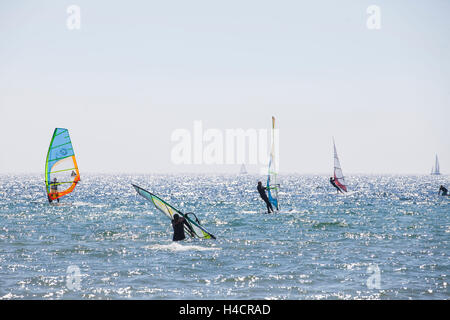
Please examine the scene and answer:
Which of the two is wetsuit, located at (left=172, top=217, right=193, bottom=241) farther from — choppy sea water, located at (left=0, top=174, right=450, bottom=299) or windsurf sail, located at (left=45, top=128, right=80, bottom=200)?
windsurf sail, located at (left=45, top=128, right=80, bottom=200)

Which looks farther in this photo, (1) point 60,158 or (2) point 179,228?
(1) point 60,158

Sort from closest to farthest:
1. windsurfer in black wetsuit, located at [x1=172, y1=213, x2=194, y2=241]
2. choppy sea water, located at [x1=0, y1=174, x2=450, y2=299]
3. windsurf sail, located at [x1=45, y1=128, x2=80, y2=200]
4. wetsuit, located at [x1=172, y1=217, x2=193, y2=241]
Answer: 1. choppy sea water, located at [x1=0, y1=174, x2=450, y2=299]
2. windsurfer in black wetsuit, located at [x1=172, y1=213, x2=194, y2=241]
3. wetsuit, located at [x1=172, y1=217, x2=193, y2=241]
4. windsurf sail, located at [x1=45, y1=128, x2=80, y2=200]

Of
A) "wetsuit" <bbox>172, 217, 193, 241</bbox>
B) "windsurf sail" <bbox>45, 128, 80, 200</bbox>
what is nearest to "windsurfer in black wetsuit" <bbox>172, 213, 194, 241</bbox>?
"wetsuit" <bbox>172, 217, 193, 241</bbox>

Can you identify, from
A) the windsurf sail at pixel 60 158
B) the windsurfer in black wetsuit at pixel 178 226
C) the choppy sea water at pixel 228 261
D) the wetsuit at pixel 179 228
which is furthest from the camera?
the windsurf sail at pixel 60 158

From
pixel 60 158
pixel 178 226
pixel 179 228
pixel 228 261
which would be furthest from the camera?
pixel 60 158

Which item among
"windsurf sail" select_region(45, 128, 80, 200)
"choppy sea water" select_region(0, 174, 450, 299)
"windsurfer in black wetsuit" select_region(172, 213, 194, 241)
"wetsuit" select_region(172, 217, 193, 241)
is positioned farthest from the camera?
"windsurf sail" select_region(45, 128, 80, 200)

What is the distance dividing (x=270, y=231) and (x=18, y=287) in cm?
1358

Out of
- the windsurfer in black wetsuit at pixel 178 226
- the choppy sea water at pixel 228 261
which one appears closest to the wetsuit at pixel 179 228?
the windsurfer in black wetsuit at pixel 178 226

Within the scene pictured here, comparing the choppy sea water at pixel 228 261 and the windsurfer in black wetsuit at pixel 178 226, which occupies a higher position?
the windsurfer in black wetsuit at pixel 178 226

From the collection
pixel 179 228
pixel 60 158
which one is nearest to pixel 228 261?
pixel 179 228

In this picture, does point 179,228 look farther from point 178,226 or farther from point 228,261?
point 228,261

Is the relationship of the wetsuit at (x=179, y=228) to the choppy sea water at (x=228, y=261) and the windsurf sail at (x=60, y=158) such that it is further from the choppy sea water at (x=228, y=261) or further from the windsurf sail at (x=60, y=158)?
the windsurf sail at (x=60, y=158)

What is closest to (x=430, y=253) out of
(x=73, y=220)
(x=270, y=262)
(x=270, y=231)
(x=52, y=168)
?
(x=270, y=262)
